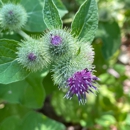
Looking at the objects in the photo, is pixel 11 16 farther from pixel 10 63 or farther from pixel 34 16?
pixel 34 16

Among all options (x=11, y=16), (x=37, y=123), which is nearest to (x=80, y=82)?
(x=11, y=16)

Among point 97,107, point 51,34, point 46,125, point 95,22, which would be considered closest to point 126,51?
point 97,107

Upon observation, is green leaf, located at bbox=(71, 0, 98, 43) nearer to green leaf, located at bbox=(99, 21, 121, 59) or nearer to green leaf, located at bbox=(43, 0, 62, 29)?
green leaf, located at bbox=(43, 0, 62, 29)

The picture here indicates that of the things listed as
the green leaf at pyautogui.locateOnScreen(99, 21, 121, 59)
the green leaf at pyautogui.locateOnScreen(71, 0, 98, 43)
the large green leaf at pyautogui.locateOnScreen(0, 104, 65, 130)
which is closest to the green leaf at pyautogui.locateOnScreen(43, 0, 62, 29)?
the green leaf at pyautogui.locateOnScreen(71, 0, 98, 43)

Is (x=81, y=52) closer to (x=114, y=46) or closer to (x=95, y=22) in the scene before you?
(x=95, y=22)

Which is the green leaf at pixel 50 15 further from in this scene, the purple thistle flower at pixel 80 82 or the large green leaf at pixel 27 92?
the large green leaf at pixel 27 92

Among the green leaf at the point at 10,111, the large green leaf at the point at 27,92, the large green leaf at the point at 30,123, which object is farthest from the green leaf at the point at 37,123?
the green leaf at the point at 10,111
